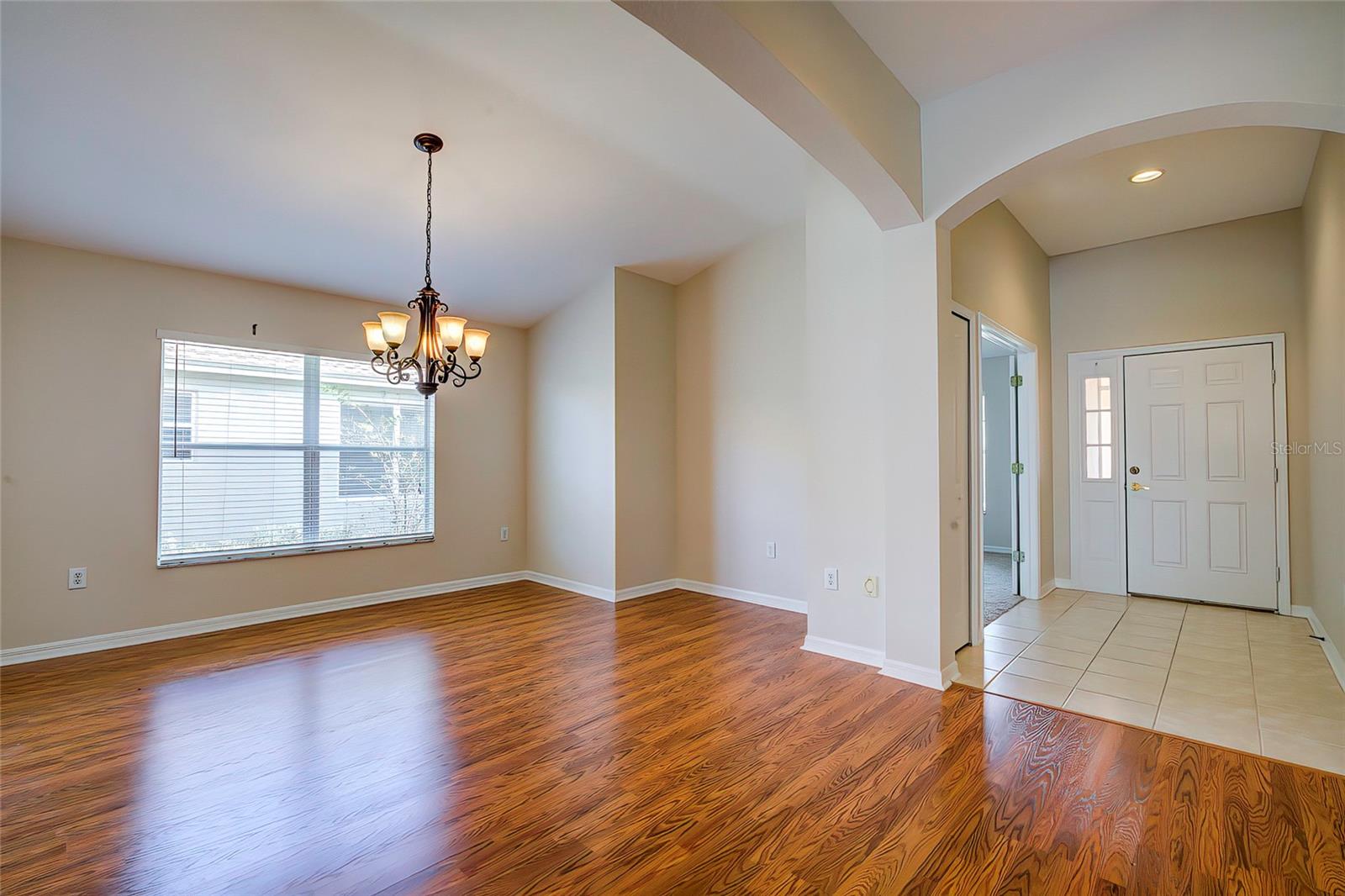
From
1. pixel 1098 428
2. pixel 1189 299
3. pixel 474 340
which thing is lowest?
pixel 1098 428

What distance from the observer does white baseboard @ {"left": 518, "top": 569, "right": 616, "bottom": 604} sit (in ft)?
16.8

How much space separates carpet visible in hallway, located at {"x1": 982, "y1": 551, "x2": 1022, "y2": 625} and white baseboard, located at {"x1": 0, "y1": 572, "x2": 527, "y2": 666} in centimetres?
435

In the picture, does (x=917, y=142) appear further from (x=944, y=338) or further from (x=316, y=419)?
(x=316, y=419)

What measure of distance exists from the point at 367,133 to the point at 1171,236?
5.90 m

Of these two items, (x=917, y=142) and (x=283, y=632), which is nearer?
(x=917, y=142)

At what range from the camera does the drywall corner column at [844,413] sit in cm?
342

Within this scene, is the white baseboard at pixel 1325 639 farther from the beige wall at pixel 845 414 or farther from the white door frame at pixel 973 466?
the beige wall at pixel 845 414

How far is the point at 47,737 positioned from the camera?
102 inches

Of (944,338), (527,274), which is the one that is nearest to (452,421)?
(527,274)

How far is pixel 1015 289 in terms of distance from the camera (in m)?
4.50

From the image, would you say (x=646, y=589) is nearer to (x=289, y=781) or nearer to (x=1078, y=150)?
(x=289, y=781)

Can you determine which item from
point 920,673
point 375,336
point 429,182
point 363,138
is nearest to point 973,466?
point 920,673

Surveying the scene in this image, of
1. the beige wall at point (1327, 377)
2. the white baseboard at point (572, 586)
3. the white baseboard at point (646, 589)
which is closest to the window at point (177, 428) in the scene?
the white baseboard at point (572, 586)

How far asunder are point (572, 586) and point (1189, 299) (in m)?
5.65
